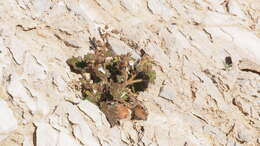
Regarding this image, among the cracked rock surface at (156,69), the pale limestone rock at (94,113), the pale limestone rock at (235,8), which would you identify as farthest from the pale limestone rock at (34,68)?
the pale limestone rock at (235,8)

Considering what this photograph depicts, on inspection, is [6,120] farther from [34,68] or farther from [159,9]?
[159,9]

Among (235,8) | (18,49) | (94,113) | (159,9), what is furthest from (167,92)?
(235,8)

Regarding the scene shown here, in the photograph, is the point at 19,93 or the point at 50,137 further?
the point at 19,93

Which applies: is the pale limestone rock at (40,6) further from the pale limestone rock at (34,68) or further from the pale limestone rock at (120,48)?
the pale limestone rock at (120,48)

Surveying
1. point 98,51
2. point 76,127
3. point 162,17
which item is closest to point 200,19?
point 162,17

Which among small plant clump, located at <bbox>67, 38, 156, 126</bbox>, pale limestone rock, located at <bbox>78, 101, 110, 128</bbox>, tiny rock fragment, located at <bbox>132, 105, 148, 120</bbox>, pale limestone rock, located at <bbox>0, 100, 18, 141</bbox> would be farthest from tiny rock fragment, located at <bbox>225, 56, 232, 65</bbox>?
pale limestone rock, located at <bbox>0, 100, 18, 141</bbox>

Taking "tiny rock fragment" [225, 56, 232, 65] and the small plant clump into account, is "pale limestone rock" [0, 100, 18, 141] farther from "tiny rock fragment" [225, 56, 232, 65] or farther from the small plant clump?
"tiny rock fragment" [225, 56, 232, 65]

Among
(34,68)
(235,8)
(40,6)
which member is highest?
(40,6)
